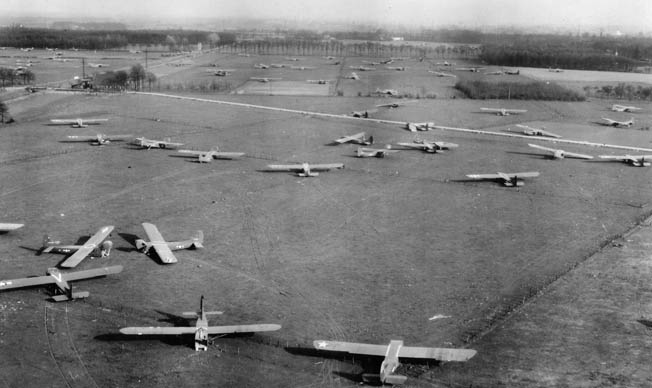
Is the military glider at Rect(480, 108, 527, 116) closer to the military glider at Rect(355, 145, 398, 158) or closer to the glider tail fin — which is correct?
the military glider at Rect(355, 145, 398, 158)

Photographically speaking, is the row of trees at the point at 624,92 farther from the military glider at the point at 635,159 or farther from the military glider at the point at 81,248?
the military glider at the point at 81,248

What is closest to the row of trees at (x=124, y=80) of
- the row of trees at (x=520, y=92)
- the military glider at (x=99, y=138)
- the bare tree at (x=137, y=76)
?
the bare tree at (x=137, y=76)

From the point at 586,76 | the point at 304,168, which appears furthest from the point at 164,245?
the point at 586,76

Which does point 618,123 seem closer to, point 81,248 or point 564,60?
point 81,248

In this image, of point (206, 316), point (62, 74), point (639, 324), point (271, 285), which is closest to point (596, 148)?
point (639, 324)

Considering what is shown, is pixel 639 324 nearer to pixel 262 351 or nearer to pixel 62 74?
pixel 262 351
